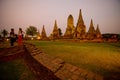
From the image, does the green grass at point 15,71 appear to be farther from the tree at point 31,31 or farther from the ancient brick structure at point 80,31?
the tree at point 31,31

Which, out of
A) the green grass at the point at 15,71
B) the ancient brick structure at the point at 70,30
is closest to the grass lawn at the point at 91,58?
the green grass at the point at 15,71

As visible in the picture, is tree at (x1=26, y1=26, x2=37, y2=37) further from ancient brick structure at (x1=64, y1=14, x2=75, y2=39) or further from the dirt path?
the dirt path

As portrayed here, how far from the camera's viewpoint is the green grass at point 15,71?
5.02m

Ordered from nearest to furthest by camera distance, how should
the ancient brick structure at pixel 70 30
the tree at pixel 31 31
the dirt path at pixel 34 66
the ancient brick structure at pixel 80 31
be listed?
the dirt path at pixel 34 66, the ancient brick structure at pixel 80 31, the ancient brick structure at pixel 70 30, the tree at pixel 31 31

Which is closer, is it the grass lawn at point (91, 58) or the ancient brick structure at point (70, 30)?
the grass lawn at point (91, 58)

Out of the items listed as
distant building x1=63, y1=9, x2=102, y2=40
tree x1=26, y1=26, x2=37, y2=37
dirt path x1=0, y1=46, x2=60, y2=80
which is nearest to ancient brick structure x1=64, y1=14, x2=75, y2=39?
distant building x1=63, y1=9, x2=102, y2=40

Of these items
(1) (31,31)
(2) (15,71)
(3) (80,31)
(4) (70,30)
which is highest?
(1) (31,31)

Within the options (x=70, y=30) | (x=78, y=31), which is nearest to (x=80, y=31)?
(x=78, y=31)

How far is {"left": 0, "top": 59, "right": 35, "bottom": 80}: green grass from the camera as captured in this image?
16.5 ft

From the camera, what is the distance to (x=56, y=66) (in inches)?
244

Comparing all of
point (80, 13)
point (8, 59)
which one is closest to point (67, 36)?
point (80, 13)

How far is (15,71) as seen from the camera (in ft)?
18.0

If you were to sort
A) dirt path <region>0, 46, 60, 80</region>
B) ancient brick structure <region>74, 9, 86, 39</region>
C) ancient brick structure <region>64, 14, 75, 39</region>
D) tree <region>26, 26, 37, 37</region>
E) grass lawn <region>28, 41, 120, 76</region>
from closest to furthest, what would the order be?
dirt path <region>0, 46, 60, 80</region> → grass lawn <region>28, 41, 120, 76</region> → ancient brick structure <region>74, 9, 86, 39</region> → ancient brick structure <region>64, 14, 75, 39</region> → tree <region>26, 26, 37, 37</region>

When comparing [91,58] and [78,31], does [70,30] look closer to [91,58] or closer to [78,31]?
[78,31]
